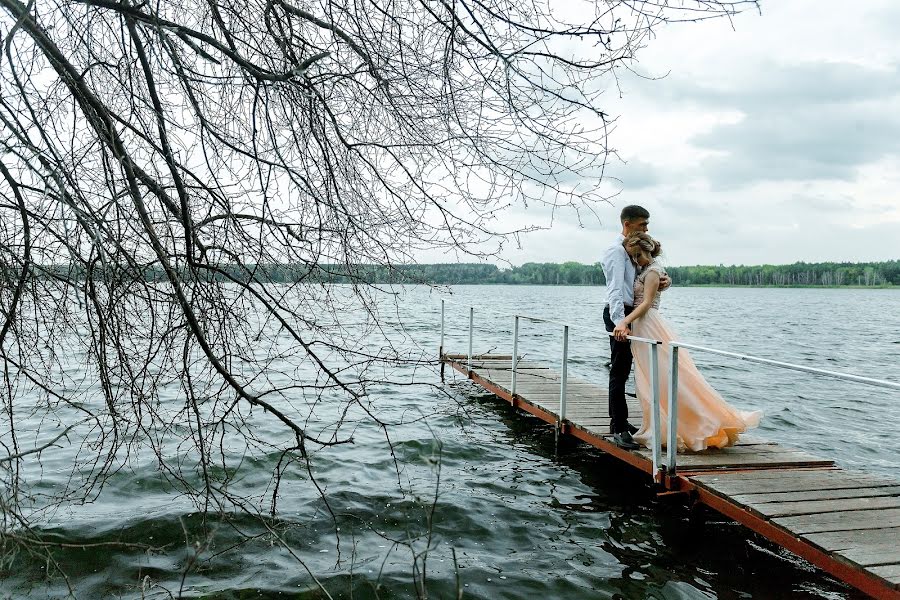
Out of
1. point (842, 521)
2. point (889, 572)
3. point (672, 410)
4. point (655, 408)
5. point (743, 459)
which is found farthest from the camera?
point (743, 459)

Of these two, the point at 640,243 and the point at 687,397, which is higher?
the point at 640,243

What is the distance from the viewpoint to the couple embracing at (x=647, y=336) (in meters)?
5.97

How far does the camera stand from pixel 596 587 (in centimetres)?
501

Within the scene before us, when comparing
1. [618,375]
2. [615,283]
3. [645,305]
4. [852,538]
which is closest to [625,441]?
[618,375]

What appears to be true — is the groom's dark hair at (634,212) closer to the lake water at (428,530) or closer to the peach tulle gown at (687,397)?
the peach tulle gown at (687,397)

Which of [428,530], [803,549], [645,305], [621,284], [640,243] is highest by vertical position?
[640,243]

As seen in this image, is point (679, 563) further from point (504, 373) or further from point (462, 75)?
point (504, 373)

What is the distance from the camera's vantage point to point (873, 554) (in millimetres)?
3951

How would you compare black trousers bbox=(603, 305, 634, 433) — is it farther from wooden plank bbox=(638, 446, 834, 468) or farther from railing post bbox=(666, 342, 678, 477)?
railing post bbox=(666, 342, 678, 477)

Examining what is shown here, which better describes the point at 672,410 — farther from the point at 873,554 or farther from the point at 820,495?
the point at 873,554

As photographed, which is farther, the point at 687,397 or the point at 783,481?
the point at 687,397

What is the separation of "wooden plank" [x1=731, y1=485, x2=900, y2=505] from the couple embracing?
107 centimetres

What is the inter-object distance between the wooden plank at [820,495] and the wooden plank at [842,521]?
297 millimetres

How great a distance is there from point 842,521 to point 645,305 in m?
2.15
